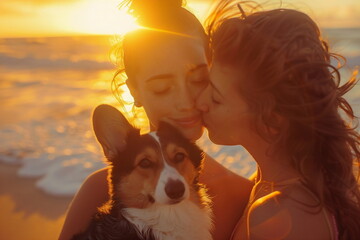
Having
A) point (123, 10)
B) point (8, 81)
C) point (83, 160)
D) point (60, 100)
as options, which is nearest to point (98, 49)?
point (8, 81)

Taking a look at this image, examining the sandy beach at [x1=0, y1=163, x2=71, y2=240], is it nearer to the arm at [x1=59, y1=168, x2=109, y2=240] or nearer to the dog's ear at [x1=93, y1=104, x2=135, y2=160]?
the arm at [x1=59, y1=168, x2=109, y2=240]

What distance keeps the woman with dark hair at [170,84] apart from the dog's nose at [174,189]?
44cm

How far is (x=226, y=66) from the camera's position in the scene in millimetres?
2344

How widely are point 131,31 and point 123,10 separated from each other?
0.16m

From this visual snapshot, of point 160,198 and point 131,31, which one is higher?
point 131,31

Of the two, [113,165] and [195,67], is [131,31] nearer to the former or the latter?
[195,67]

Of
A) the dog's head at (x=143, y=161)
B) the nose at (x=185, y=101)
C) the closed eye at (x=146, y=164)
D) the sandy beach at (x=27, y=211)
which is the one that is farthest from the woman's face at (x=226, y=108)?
the sandy beach at (x=27, y=211)

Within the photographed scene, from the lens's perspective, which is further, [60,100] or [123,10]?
[60,100]

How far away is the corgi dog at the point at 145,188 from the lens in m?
2.37

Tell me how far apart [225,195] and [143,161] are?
68 centimetres

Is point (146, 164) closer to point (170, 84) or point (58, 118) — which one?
point (170, 84)

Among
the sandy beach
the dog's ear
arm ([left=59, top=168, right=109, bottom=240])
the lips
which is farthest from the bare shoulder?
the sandy beach

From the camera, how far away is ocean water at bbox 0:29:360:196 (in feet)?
18.5

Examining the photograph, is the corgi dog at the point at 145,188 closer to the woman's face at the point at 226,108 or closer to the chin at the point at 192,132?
the chin at the point at 192,132
